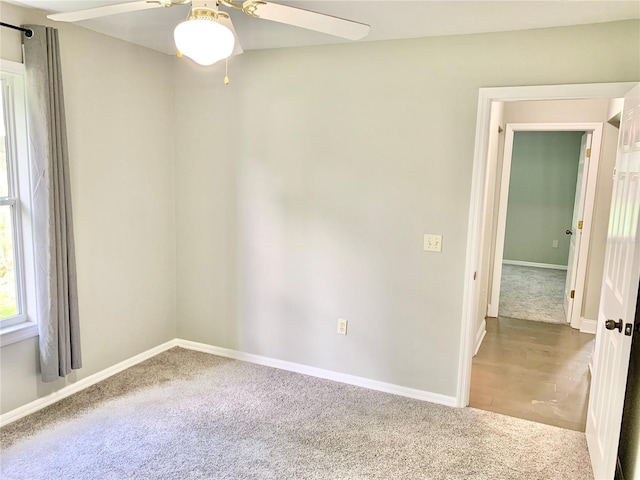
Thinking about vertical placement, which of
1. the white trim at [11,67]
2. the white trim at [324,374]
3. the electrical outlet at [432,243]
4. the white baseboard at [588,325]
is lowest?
the white trim at [324,374]

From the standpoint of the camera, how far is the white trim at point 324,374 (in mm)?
3177

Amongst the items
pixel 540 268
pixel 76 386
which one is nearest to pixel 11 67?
pixel 76 386

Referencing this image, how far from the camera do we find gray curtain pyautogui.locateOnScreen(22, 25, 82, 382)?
263 centimetres

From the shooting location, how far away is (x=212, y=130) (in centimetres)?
364

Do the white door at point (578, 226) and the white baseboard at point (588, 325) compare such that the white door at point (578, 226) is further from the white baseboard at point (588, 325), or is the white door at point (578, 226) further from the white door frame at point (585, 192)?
the white baseboard at point (588, 325)

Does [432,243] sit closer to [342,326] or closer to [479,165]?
[479,165]

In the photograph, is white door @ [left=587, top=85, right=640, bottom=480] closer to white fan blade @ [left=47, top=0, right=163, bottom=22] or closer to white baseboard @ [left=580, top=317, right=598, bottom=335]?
white fan blade @ [left=47, top=0, right=163, bottom=22]

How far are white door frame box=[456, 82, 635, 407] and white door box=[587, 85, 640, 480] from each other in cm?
20

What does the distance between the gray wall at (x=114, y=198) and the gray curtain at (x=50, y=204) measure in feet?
0.43

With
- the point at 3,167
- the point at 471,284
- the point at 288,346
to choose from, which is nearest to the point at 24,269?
the point at 3,167

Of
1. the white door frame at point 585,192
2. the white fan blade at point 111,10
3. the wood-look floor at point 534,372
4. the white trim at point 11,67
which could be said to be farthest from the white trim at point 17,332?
the white door frame at point 585,192

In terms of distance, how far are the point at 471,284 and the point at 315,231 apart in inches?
45.7

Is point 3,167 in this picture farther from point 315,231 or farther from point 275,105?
point 315,231

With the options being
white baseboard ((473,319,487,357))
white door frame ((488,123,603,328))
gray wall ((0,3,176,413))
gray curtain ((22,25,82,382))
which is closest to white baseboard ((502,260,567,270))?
white door frame ((488,123,603,328))
